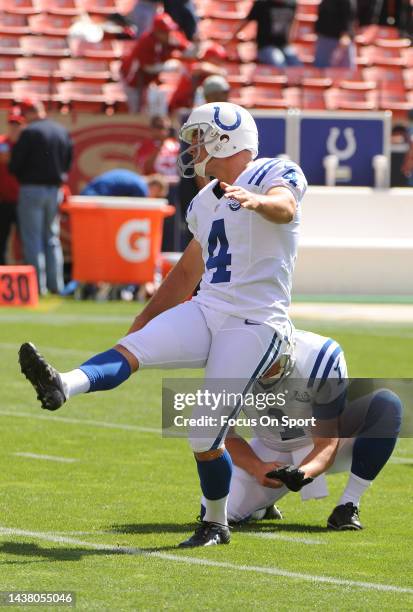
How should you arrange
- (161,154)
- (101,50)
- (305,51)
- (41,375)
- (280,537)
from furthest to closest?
(305,51) → (101,50) → (161,154) → (280,537) → (41,375)

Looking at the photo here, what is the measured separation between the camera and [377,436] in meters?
5.89

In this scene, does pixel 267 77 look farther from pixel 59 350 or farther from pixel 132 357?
pixel 132 357

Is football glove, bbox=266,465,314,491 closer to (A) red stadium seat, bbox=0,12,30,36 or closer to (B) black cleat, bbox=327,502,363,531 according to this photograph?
(B) black cleat, bbox=327,502,363,531

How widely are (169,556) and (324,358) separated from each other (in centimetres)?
106

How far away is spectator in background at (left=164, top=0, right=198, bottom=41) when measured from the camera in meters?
19.5

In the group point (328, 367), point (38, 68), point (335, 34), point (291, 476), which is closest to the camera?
point (291, 476)

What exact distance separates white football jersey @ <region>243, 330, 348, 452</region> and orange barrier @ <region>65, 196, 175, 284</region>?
10136mm

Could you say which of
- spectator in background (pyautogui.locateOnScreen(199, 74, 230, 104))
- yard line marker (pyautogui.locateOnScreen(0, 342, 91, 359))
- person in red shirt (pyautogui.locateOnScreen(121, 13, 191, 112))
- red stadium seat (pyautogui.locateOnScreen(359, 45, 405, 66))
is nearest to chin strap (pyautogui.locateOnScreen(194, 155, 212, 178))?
spectator in background (pyautogui.locateOnScreen(199, 74, 230, 104))

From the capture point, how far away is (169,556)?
5262mm

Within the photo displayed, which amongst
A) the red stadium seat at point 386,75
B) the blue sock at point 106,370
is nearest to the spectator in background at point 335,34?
the red stadium seat at point 386,75

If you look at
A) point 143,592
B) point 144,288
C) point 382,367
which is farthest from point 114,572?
point 144,288

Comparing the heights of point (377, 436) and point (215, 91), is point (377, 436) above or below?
below

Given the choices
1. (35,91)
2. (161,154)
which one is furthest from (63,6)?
(161,154)

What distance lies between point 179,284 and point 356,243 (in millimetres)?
11460
